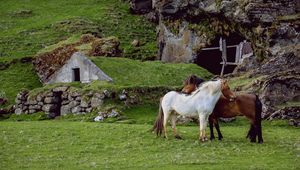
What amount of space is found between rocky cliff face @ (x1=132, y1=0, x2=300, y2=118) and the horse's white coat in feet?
35.1

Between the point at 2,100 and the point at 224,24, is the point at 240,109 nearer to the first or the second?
the point at 2,100

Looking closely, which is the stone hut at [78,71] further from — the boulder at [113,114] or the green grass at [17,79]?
the boulder at [113,114]

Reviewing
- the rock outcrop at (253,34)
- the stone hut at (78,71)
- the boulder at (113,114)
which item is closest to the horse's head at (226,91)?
the rock outcrop at (253,34)

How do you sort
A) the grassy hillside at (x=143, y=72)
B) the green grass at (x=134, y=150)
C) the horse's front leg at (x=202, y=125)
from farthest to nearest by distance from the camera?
the grassy hillside at (x=143, y=72)
the horse's front leg at (x=202, y=125)
the green grass at (x=134, y=150)

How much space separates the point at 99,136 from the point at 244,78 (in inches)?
650

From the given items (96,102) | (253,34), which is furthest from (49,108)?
(253,34)

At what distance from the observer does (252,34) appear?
4800cm

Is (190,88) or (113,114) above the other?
(190,88)

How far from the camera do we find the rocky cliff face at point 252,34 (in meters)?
36.8

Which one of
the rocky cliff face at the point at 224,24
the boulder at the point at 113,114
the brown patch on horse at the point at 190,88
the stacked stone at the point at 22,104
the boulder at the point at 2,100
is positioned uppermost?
the rocky cliff face at the point at 224,24

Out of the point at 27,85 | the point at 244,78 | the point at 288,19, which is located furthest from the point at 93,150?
the point at 27,85

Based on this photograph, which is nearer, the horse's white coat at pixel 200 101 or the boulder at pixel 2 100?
the horse's white coat at pixel 200 101

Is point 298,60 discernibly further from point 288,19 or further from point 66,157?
point 66,157

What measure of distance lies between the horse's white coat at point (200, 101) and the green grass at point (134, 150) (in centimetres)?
120
